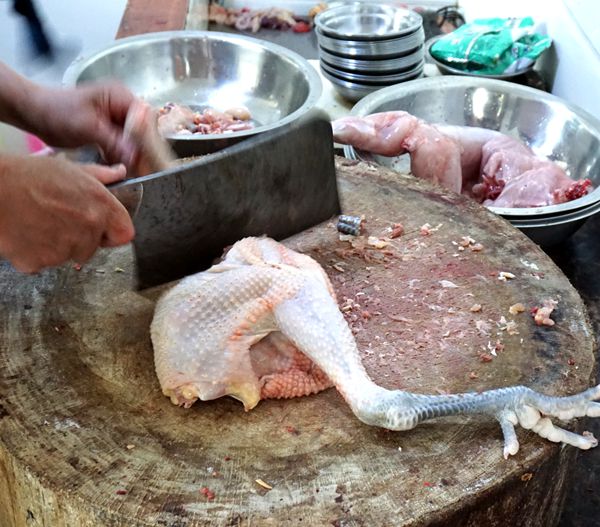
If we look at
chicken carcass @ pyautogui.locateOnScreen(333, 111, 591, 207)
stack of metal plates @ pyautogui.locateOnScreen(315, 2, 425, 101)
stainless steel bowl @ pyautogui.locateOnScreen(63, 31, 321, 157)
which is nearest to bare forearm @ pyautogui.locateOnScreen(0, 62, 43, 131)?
chicken carcass @ pyautogui.locateOnScreen(333, 111, 591, 207)

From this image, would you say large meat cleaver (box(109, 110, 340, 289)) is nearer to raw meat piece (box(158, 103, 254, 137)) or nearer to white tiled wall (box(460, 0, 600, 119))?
raw meat piece (box(158, 103, 254, 137))

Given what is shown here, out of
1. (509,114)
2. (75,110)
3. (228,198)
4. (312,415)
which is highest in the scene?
(75,110)

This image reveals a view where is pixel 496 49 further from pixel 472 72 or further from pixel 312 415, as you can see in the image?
pixel 312 415

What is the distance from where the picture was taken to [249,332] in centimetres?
126

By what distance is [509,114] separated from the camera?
2.73 m

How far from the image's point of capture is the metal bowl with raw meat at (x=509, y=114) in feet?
7.97

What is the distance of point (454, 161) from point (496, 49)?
3.98ft

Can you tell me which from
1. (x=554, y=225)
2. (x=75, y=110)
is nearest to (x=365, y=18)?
(x=554, y=225)

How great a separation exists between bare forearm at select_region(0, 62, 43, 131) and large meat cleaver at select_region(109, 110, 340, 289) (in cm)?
40

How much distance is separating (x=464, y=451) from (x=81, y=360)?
26.9 inches

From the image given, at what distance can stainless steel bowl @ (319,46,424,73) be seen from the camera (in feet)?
9.59

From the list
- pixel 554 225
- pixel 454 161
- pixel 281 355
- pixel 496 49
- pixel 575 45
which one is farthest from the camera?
pixel 496 49

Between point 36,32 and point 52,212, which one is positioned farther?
point 36,32

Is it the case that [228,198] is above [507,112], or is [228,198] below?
above
